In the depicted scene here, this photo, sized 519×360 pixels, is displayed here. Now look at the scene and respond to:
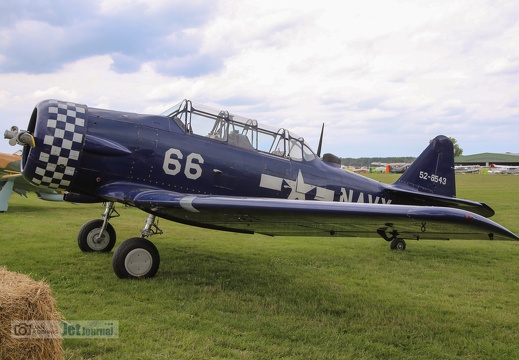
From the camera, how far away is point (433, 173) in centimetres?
926

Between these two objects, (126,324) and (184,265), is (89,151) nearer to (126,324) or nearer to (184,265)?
(184,265)

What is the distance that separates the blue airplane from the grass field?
0.68 meters

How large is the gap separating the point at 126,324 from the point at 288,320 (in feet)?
4.93

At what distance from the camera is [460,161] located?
5374 inches

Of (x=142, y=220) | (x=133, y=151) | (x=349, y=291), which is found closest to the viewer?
(x=349, y=291)

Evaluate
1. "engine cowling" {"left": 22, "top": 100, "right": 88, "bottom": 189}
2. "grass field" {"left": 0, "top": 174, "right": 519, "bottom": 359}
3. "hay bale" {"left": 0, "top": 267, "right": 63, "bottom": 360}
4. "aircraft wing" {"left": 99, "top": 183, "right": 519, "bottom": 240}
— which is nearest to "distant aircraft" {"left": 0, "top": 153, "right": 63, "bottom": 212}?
"grass field" {"left": 0, "top": 174, "right": 519, "bottom": 359}

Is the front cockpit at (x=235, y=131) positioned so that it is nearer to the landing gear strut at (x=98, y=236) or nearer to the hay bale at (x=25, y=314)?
the landing gear strut at (x=98, y=236)

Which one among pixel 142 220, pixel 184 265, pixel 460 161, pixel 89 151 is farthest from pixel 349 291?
pixel 460 161

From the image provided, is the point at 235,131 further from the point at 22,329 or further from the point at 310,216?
the point at 22,329

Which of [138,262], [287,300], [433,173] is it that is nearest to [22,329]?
[287,300]

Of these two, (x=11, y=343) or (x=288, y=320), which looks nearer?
(x=11, y=343)

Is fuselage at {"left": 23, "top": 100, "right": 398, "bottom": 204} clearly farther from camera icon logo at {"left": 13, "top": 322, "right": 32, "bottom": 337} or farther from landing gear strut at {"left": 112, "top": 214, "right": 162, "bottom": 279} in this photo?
camera icon logo at {"left": 13, "top": 322, "right": 32, "bottom": 337}

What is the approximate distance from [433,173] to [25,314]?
8.60 meters

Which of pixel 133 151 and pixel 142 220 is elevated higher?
pixel 133 151
